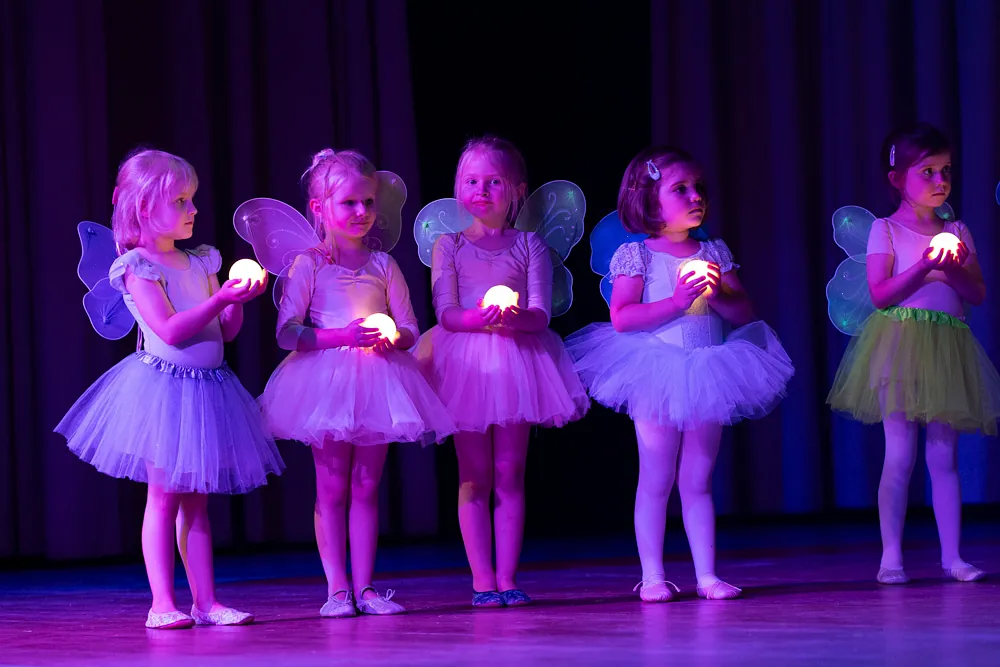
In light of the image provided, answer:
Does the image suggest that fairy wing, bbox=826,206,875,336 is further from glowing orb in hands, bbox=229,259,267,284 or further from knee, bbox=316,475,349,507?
glowing orb in hands, bbox=229,259,267,284

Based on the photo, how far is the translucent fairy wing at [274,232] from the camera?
3365 millimetres

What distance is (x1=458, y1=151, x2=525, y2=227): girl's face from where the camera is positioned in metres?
3.39

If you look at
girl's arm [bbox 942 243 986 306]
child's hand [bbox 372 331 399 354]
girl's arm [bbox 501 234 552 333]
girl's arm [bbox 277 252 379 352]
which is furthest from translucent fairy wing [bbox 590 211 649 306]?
girl's arm [bbox 942 243 986 306]

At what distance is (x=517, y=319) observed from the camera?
329cm

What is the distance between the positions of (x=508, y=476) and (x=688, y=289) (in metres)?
0.67

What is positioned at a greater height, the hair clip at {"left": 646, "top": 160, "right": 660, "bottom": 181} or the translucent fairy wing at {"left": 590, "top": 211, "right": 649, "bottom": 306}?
the hair clip at {"left": 646, "top": 160, "right": 660, "bottom": 181}

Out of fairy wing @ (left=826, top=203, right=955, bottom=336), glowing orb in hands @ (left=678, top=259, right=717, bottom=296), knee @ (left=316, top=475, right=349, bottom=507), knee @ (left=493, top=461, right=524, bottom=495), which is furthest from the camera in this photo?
fairy wing @ (left=826, top=203, right=955, bottom=336)

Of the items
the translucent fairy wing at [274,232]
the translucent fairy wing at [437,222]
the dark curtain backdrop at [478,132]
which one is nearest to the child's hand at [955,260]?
the translucent fairy wing at [437,222]

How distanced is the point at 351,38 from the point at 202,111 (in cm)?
70

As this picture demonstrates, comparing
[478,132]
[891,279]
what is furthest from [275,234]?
[478,132]

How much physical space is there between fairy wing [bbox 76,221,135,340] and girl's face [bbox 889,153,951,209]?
2130 mm

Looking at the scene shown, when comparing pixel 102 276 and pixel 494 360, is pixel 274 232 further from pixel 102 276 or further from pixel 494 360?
pixel 494 360

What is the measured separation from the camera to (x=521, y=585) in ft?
12.2

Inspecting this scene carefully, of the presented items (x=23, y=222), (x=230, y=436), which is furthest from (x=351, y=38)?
(x=230, y=436)
